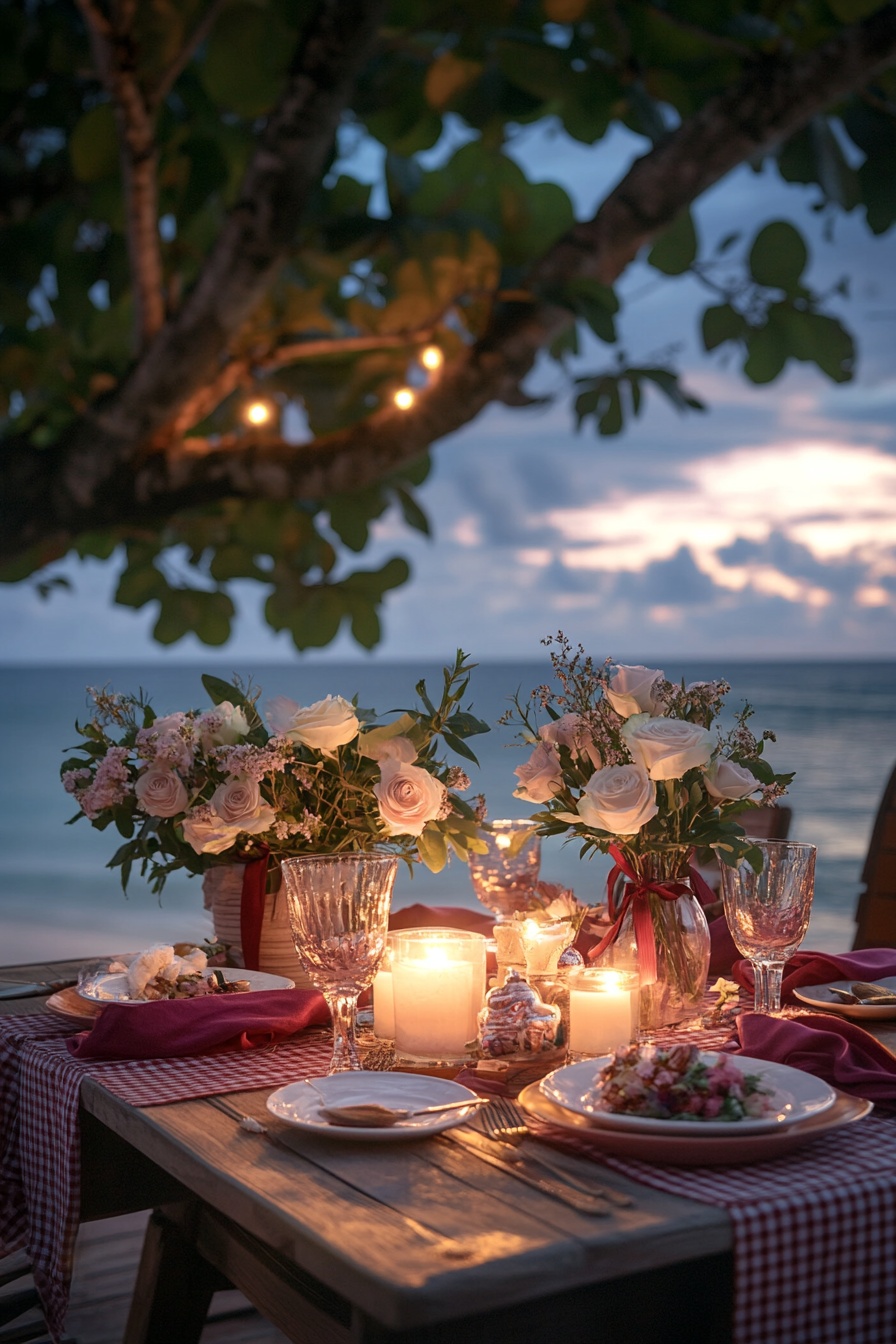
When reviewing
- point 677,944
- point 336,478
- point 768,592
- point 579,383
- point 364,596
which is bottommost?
point 677,944

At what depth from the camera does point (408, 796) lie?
5.28 ft

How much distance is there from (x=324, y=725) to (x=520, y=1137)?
0.64 metres

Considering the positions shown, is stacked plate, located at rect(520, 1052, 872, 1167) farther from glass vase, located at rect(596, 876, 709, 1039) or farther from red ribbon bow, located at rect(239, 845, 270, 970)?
red ribbon bow, located at rect(239, 845, 270, 970)

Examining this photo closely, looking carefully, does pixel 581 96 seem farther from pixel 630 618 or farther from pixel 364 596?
pixel 630 618

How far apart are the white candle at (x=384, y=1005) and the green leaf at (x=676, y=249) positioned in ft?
3.81

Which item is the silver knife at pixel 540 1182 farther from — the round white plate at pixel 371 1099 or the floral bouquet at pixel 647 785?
the floral bouquet at pixel 647 785

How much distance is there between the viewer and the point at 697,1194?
100 centimetres

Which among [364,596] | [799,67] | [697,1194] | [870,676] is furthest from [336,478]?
[870,676]

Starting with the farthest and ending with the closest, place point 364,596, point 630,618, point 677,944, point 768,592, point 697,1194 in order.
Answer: point 630,618 → point 768,592 → point 364,596 → point 677,944 → point 697,1194

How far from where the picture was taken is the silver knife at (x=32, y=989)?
1.78 metres

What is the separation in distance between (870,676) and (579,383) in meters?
31.9

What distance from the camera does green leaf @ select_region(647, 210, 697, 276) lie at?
197cm

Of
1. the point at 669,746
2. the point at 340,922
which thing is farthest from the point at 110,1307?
the point at 669,746

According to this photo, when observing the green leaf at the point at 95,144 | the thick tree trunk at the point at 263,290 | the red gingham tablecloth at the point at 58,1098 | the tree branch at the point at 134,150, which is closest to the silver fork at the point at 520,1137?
the red gingham tablecloth at the point at 58,1098
